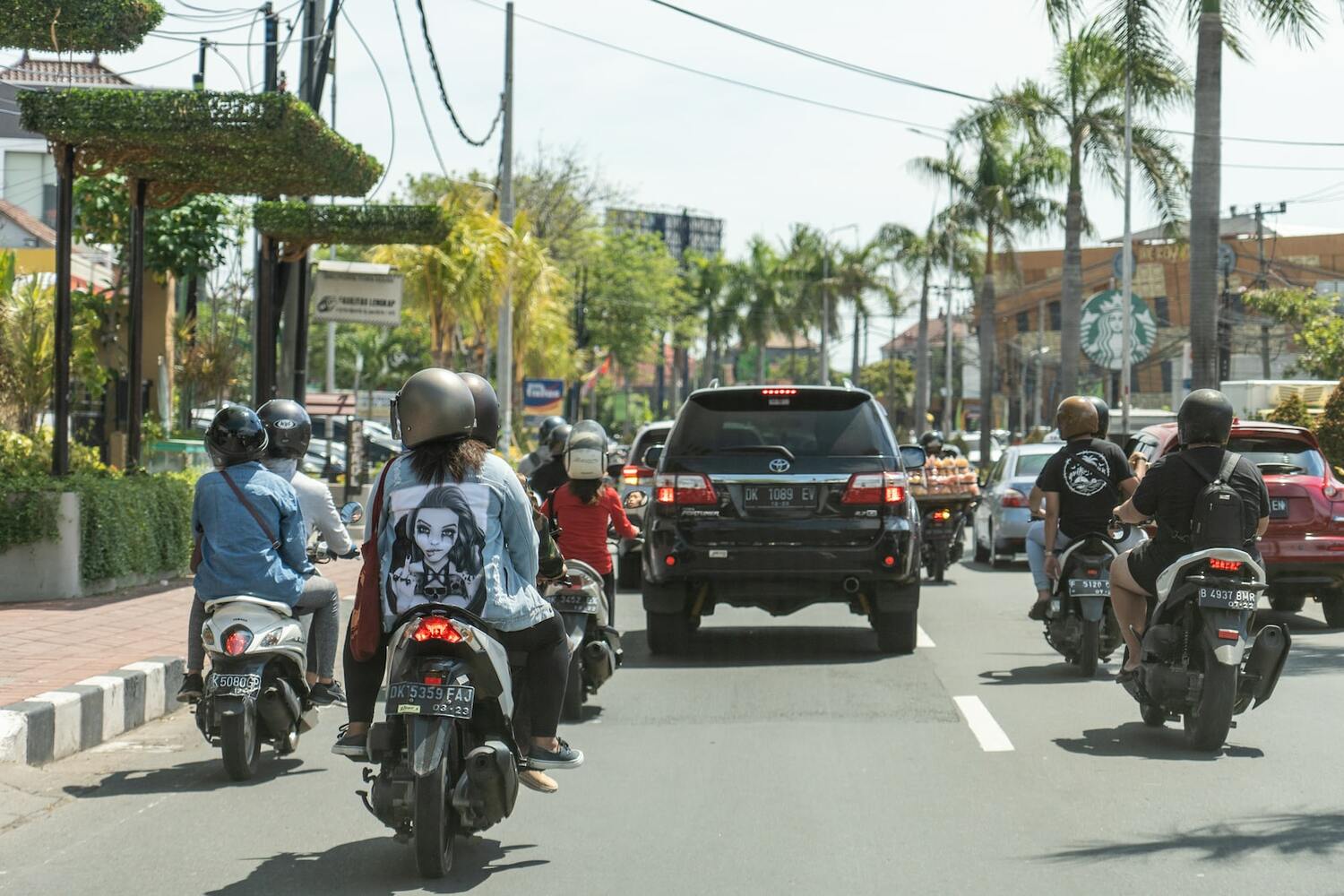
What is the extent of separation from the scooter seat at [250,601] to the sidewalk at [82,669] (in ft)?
3.38

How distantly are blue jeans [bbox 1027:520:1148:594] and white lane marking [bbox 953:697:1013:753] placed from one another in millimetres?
1453

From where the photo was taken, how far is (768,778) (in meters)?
7.64

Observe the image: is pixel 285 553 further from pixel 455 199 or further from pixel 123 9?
pixel 455 199

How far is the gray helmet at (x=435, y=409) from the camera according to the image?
580cm

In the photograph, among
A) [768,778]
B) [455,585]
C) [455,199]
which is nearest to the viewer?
[455,585]

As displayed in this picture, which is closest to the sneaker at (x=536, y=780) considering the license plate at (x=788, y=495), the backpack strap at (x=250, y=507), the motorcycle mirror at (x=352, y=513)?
the motorcycle mirror at (x=352, y=513)

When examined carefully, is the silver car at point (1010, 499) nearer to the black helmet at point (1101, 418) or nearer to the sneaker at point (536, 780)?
the black helmet at point (1101, 418)

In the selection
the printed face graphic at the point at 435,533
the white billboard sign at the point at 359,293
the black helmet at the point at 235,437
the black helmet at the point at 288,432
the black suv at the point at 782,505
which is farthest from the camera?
the white billboard sign at the point at 359,293

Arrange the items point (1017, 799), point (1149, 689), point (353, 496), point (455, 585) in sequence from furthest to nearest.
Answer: point (353, 496), point (1149, 689), point (1017, 799), point (455, 585)

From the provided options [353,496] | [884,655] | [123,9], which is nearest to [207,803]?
[884,655]

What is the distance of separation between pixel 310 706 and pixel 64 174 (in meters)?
8.71

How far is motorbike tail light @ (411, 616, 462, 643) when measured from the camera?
Answer: 552cm

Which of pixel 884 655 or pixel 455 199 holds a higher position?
pixel 455 199

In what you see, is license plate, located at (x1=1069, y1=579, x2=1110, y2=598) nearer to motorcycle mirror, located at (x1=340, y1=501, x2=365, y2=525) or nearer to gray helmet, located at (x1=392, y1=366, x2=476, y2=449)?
motorcycle mirror, located at (x1=340, y1=501, x2=365, y2=525)
